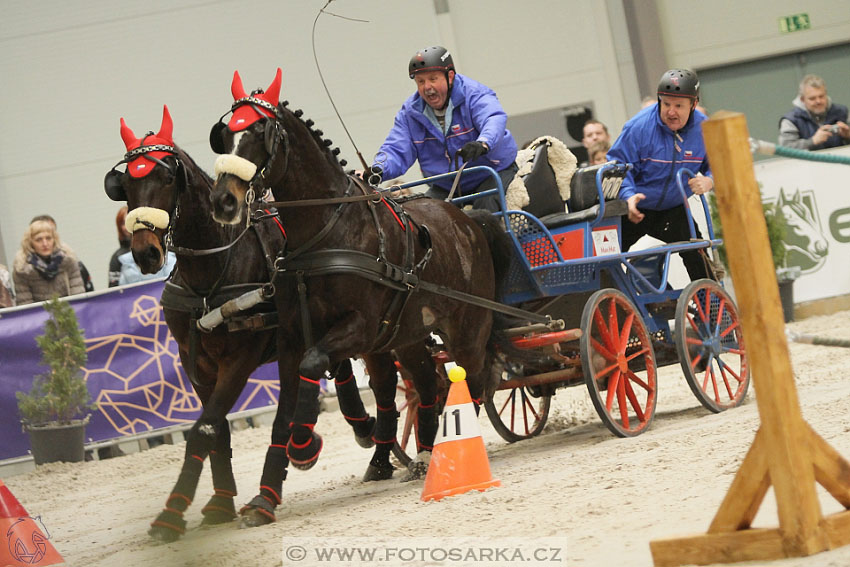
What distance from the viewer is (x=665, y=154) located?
23.9 ft

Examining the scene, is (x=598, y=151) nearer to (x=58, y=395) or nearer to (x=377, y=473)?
(x=377, y=473)

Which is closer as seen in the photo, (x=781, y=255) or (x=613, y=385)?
(x=613, y=385)

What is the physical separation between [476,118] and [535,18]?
937 cm

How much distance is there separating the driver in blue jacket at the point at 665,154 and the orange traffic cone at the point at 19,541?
13.4 feet

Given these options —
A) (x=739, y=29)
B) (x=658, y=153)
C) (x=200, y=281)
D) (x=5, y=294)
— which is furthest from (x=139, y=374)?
(x=739, y=29)

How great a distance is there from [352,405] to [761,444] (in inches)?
145

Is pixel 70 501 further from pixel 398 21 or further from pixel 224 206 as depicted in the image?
pixel 398 21

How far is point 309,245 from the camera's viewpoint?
535 centimetres

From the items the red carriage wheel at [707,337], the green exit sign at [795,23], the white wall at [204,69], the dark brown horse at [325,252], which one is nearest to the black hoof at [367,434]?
the dark brown horse at [325,252]

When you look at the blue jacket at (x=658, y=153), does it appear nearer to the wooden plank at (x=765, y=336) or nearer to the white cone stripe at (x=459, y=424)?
the white cone stripe at (x=459, y=424)

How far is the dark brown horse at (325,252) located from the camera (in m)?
5.08

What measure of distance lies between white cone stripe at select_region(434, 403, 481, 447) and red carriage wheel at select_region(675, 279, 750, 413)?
6.08 feet

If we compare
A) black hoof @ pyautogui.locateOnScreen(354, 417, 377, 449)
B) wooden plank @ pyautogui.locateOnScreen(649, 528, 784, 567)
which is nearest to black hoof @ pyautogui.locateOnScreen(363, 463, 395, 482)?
black hoof @ pyautogui.locateOnScreen(354, 417, 377, 449)

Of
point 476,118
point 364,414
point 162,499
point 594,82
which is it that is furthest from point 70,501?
point 594,82
